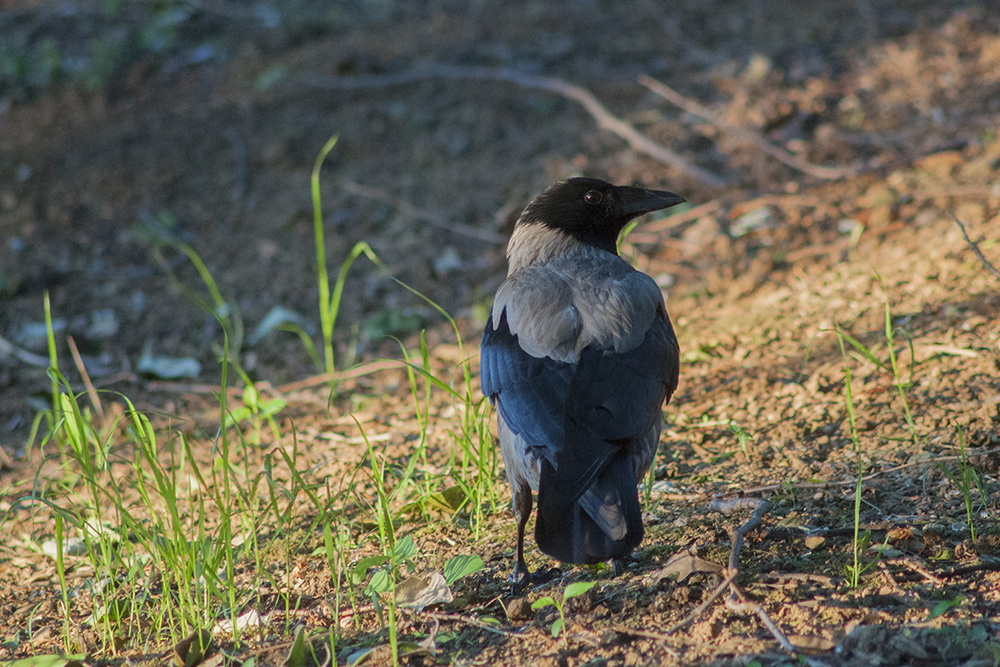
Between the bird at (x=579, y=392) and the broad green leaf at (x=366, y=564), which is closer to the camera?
the bird at (x=579, y=392)

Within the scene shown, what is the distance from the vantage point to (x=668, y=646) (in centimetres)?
246

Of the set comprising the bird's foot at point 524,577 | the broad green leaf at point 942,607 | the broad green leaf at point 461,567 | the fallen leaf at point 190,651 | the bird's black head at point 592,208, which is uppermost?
the bird's black head at point 592,208

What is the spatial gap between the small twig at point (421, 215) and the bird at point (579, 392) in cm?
213

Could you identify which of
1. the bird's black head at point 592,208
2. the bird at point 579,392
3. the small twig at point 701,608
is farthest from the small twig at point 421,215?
the small twig at point 701,608

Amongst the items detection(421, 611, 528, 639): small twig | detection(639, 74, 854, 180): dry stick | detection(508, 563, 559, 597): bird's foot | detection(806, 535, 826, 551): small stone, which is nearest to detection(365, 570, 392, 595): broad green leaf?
detection(421, 611, 528, 639): small twig

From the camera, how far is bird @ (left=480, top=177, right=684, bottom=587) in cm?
266

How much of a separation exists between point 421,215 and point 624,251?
126 centimetres

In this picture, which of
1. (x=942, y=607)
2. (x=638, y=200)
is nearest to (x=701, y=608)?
(x=942, y=607)

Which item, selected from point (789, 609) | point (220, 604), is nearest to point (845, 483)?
point (789, 609)

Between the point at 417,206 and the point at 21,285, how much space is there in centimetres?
241

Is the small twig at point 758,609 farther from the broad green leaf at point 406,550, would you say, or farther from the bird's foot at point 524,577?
the broad green leaf at point 406,550

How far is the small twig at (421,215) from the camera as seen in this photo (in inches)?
235

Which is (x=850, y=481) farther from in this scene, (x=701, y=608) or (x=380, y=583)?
(x=380, y=583)

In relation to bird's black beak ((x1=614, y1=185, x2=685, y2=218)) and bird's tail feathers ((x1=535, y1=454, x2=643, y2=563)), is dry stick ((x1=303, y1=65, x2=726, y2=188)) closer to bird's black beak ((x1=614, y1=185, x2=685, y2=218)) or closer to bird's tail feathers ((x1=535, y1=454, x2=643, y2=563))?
bird's black beak ((x1=614, y1=185, x2=685, y2=218))
